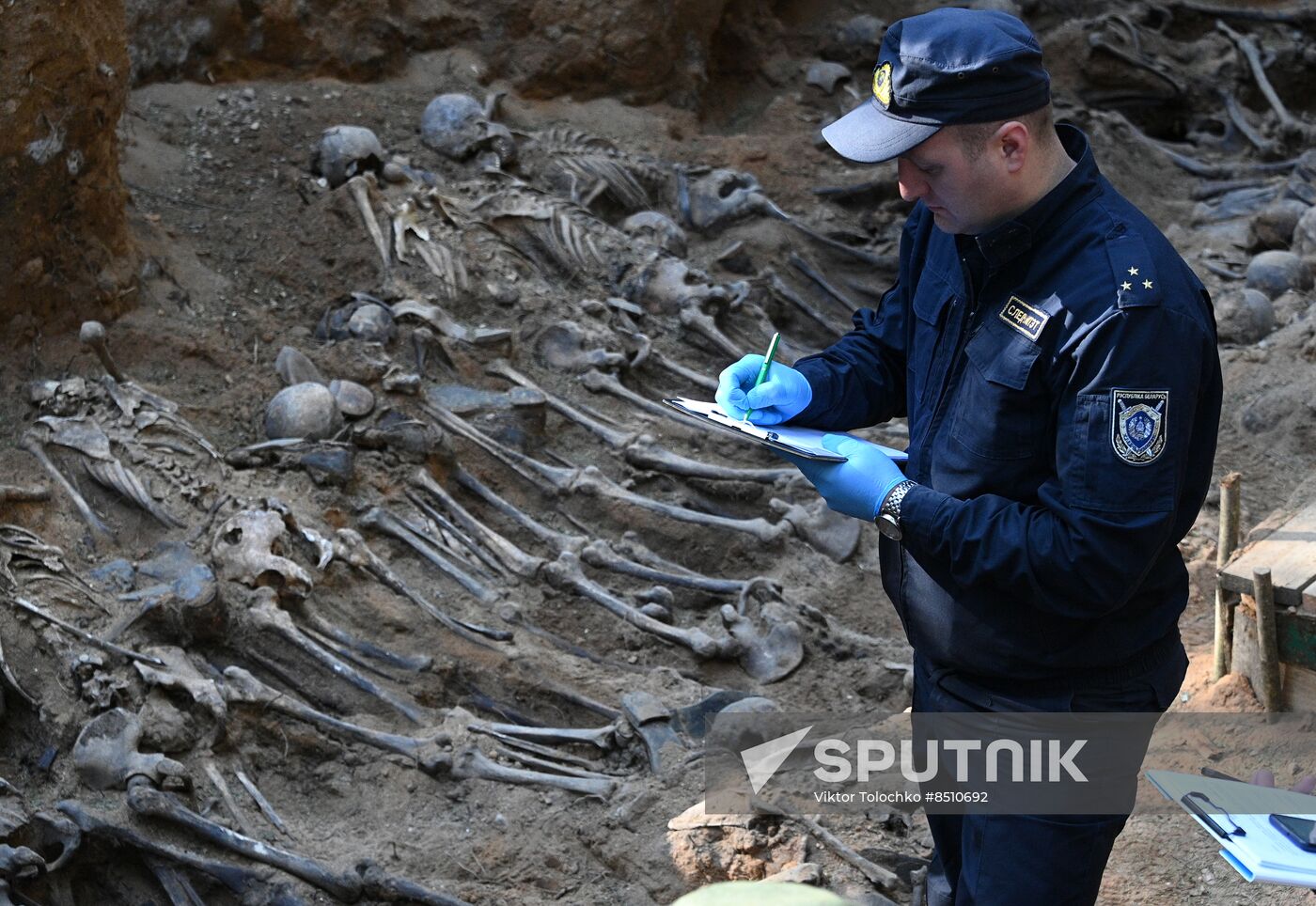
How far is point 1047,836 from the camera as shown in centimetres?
255

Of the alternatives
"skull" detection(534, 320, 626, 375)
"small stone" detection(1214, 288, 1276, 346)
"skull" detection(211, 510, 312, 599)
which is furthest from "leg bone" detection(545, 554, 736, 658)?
"small stone" detection(1214, 288, 1276, 346)

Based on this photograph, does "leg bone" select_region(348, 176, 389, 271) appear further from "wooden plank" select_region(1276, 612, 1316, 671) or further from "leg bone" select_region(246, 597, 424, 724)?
"wooden plank" select_region(1276, 612, 1316, 671)

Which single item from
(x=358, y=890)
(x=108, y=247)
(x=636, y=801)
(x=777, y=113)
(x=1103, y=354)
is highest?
(x=1103, y=354)

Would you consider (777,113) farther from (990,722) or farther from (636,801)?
(990,722)

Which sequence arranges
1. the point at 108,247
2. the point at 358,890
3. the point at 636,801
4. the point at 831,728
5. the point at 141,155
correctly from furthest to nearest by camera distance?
the point at 141,155 → the point at 108,247 → the point at 831,728 → the point at 636,801 → the point at 358,890

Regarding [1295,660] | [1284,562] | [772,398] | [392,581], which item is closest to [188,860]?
[392,581]

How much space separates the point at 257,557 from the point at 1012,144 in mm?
3527

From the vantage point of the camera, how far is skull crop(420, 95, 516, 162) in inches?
324

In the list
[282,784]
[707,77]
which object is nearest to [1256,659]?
[282,784]

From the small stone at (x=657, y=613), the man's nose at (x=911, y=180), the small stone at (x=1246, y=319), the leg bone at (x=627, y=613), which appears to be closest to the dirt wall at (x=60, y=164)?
the leg bone at (x=627, y=613)

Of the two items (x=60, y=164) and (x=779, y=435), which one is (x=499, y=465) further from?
(x=779, y=435)

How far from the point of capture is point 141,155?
24.5 ft

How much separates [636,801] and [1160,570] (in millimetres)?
2344

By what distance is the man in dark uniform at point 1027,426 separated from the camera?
2.30m
